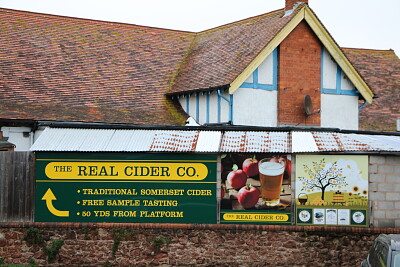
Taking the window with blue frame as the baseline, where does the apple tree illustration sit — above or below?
below

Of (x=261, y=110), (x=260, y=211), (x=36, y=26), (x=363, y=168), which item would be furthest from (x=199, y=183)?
(x=36, y=26)

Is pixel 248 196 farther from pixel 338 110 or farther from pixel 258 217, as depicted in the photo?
pixel 338 110

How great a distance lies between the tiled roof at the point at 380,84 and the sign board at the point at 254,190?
12.2m

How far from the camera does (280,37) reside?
2256 cm

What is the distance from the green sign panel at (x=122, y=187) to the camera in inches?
586

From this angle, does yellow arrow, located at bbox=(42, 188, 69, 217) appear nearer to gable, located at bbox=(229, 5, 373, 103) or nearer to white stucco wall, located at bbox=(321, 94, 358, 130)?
gable, located at bbox=(229, 5, 373, 103)

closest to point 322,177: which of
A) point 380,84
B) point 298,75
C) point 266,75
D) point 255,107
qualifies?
point 255,107

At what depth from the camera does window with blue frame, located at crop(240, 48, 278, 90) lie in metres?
22.6

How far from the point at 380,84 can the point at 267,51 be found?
9.15 m

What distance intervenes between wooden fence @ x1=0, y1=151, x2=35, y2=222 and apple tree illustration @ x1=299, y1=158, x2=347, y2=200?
6343mm

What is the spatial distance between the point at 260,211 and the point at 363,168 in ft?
8.51

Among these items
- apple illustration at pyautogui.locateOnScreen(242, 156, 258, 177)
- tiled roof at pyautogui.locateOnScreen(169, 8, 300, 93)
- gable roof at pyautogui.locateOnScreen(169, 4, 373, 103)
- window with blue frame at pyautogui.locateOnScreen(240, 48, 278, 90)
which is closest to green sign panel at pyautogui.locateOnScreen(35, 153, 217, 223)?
apple illustration at pyautogui.locateOnScreen(242, 156, 258, 177)

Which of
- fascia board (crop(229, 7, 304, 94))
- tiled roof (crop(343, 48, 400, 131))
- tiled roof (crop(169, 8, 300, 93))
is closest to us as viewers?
fascia board (crop(229, 7, 304, 94))

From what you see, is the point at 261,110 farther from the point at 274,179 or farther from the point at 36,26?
the point at 36,26
